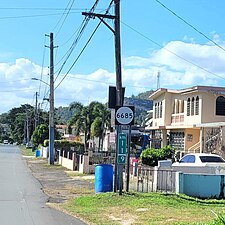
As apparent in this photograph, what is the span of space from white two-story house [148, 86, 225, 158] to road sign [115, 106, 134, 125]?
15851 millimetres

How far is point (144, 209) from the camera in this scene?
12719 millimetres

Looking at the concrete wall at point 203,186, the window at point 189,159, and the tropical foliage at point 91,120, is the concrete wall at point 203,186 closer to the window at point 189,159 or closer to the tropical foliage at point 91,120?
the window at point 189,159

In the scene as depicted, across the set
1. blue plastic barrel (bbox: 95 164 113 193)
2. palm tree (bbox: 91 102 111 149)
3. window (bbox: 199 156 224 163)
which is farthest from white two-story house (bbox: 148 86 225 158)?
palm tree (bbox: 91 102 111 149)

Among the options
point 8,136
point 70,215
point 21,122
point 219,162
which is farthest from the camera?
point 8,136

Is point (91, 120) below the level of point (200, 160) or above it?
above

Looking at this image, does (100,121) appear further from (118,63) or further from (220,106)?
(118,63)

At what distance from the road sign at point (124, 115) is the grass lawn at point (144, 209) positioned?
2312mm

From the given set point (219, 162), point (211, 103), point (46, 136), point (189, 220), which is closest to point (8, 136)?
point (46, 136)

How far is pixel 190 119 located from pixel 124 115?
2487 cm

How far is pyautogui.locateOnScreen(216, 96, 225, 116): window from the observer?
37.8 m

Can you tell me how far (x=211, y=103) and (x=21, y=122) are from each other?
11643 cm

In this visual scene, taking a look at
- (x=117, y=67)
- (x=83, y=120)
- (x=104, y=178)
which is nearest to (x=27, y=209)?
(x=104, y=178)

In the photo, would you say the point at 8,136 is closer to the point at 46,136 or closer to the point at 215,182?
the point at 46,136

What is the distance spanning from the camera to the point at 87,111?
Answer: 74375 mm
